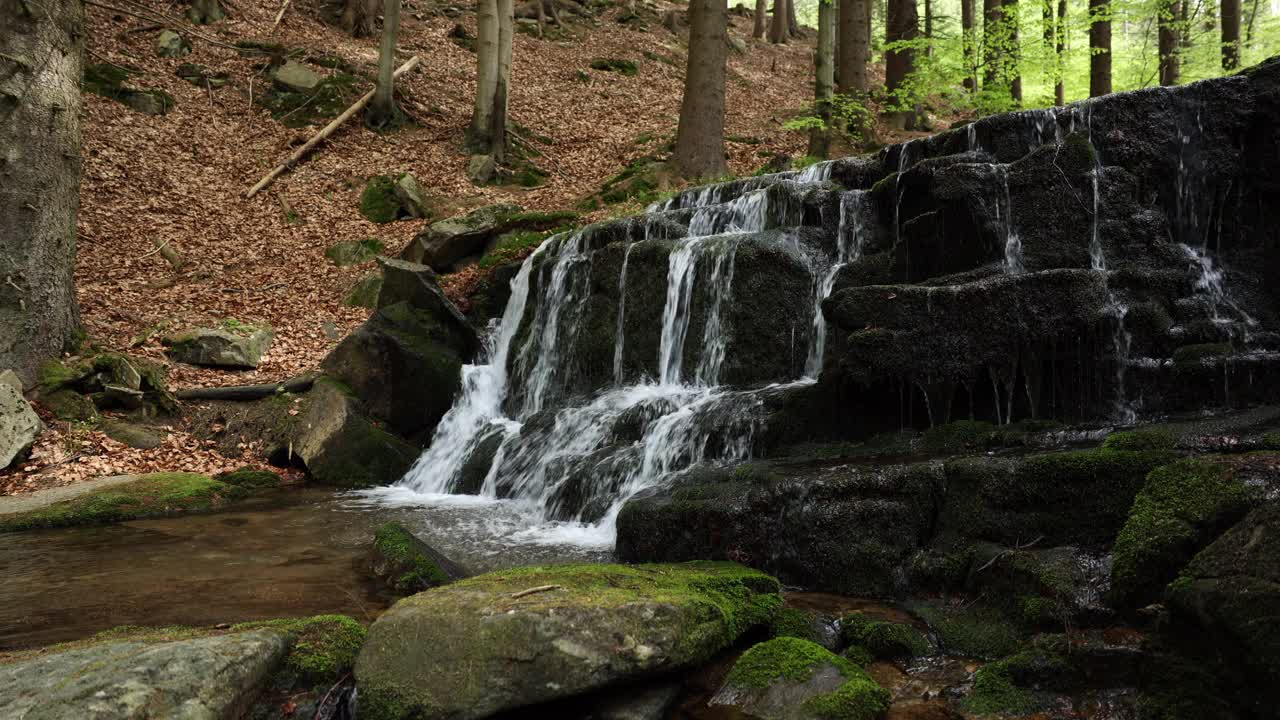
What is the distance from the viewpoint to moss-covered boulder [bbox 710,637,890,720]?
3266 mm

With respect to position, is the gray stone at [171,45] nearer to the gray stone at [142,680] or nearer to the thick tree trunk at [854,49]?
the thick tree trunk at [854,49]

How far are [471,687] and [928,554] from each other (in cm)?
291

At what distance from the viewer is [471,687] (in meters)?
3.12

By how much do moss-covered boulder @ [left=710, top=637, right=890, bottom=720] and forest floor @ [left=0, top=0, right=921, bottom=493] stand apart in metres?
7.29

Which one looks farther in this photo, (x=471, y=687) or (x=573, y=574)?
(x=573, y=574)

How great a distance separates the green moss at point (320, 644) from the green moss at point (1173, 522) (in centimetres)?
356

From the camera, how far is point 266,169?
16.6 meters

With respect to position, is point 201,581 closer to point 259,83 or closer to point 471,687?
point 471,687

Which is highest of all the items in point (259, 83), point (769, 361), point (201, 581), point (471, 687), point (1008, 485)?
point (259, 83)

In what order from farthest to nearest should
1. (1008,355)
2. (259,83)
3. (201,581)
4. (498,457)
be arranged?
(259,83) → (498,457) → (1008,355) → (201,581)

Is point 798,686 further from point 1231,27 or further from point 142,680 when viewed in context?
point 1231,27

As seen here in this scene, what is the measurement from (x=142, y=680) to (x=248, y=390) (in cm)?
781

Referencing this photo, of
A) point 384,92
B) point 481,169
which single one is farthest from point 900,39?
point 384,92

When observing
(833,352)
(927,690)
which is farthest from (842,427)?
(927,690)
